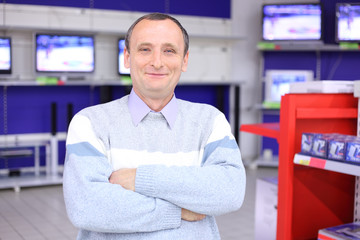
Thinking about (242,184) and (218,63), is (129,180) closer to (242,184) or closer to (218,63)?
(242,184)

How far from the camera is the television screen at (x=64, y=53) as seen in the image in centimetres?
539

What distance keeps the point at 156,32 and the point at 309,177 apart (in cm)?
127

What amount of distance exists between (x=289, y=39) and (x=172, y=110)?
5041 mm

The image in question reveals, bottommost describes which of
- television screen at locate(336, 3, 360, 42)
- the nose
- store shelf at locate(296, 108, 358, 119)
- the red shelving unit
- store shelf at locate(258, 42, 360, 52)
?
the red shelving unit

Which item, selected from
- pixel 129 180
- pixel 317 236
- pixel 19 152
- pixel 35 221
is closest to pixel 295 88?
pixel 317 236

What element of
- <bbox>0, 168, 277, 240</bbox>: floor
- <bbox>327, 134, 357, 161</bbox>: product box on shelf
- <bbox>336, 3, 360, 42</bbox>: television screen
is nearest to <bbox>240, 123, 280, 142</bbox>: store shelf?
<bbox>327, 134, 357, 161</bbox>: product box on shelf

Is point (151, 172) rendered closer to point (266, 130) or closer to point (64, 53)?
point (266, 130)

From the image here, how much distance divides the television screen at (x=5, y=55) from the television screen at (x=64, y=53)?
31 cm

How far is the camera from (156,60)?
4.51 ft

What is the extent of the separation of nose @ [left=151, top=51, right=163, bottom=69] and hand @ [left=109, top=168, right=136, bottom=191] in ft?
1.03

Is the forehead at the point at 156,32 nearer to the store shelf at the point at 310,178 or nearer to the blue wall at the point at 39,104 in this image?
the store shelf at the point at 310,178

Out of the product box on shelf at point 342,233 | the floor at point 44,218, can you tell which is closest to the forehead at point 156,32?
the product box on shelf at point 342,233

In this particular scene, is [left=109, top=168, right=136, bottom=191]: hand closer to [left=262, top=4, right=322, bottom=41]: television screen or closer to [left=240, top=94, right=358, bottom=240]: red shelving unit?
[left=240, top=94, right=358, bottom=240]: red shelving unit

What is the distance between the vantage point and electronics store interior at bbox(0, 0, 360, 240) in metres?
2.27
